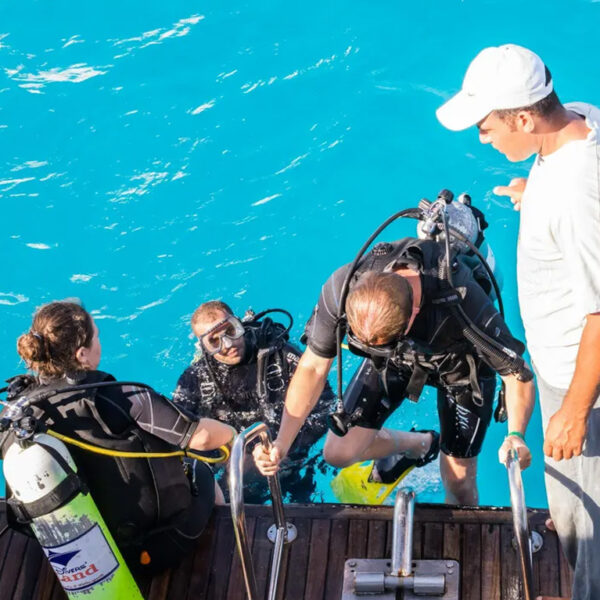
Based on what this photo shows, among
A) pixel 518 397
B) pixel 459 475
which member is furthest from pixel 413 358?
pixel 459 475

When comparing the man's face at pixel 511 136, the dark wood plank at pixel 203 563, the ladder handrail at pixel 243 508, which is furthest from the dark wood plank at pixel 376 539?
the man's face at pixel 511 136

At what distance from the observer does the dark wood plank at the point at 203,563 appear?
4266 millimetres

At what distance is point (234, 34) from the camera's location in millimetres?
9102

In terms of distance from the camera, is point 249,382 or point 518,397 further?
point 249,382

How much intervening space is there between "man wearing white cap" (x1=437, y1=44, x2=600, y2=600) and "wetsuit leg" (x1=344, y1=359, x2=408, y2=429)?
103cm

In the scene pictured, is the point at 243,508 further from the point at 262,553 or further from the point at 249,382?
the point at 249,382

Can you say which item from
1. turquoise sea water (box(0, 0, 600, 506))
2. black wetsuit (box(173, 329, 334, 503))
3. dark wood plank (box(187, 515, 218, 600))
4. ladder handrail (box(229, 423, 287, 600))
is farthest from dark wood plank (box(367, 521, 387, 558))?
turquoise sea water (box(0, 0, 600, 506))

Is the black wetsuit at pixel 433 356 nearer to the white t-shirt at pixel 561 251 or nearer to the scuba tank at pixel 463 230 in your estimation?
the scuba tank at pixel 463 230

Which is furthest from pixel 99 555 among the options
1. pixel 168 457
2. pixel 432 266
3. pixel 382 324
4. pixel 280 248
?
pixel 280 248

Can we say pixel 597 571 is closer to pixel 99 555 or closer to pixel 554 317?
pixel 554 317

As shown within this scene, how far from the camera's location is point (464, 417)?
15.1 feet

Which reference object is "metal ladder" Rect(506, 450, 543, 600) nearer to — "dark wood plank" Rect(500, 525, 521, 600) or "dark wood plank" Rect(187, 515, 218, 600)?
"dark wood plank" Rect(500, 525, 521, 600)

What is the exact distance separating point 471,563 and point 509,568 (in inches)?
6.4

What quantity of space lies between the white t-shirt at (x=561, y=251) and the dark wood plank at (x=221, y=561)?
1.70 m
